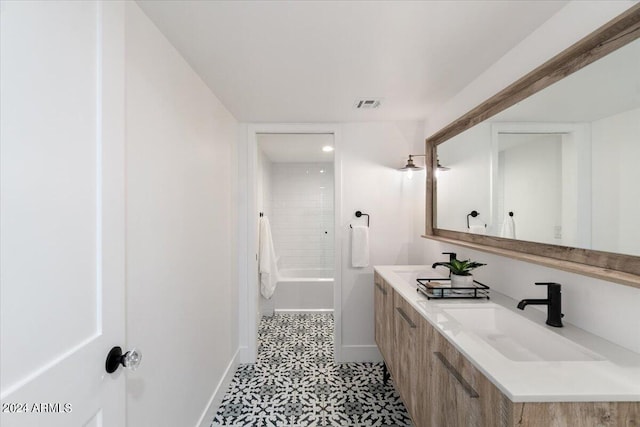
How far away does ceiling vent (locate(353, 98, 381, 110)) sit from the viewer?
2.13m

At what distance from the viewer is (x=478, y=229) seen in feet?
5.76

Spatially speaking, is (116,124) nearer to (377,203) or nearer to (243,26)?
(243,26)

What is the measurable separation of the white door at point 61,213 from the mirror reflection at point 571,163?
1.66 m

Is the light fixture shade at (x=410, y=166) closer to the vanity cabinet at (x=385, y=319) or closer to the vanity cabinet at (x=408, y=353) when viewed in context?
the vanity cabinet at (x=385, y=319)

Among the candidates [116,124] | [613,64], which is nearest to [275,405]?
[116,124]

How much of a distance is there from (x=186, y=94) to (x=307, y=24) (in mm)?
799

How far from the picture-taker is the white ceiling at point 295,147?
3.24m

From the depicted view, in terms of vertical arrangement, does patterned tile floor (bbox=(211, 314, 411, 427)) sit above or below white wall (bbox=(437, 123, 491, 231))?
below

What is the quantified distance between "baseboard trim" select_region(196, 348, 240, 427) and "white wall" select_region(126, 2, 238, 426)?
4cm

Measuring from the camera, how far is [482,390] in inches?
34.9

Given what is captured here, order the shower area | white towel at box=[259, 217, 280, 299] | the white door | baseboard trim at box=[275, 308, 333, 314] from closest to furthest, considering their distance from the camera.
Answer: the white door
white towel at box=[259, 217, 280, 299]
baseboard trim at box=[275, 308, 333, 314]
the shower area

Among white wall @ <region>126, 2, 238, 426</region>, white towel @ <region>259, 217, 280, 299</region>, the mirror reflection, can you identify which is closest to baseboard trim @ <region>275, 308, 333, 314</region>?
white towel @ <region>259, 217, 280, 299</region>

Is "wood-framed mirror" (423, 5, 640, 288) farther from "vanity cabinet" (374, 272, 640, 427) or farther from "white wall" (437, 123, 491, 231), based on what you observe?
"vanity cabinet" (374, 272, 640, 427)

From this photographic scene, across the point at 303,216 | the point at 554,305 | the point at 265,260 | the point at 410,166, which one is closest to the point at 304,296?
the point at 265,260
